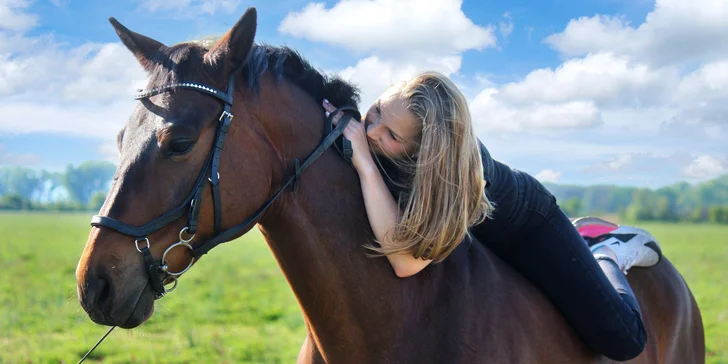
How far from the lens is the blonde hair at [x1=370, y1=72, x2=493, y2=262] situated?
8.73ft

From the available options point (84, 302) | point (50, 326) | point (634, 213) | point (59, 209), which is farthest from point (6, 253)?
point (59, 209)

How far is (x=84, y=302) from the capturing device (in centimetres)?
233

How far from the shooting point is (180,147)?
2.43 meters

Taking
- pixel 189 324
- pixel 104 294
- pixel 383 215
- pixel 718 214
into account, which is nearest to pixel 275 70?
pixel 383 215

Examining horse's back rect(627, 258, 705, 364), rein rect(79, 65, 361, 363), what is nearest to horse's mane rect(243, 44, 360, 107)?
rein rect(79, 65, 361, 363)

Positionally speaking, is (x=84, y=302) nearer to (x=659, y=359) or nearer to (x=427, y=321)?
(x=427, y=321)

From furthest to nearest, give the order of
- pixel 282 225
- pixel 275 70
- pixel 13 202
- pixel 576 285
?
pixel 13 202 → pixel 576 285 → pixel 275 70 → pixel 282 225

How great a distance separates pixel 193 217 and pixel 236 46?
0.80m

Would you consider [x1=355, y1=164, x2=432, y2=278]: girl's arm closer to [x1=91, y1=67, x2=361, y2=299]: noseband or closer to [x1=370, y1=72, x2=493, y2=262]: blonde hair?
[x1=370, y1=72, x2=493, y2=262]: blonde hair

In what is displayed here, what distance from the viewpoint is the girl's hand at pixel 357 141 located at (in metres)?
2.79

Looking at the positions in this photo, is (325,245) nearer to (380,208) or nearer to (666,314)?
(380,208)

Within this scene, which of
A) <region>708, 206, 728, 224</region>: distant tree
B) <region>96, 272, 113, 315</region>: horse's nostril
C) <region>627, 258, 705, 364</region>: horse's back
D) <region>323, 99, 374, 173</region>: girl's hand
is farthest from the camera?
<region>708, 206, 728, 224</region>: distant tree

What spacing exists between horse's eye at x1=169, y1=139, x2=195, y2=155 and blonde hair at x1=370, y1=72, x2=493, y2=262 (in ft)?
3.06

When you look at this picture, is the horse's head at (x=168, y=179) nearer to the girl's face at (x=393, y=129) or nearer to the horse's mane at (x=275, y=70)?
the horse's mane at (x=275, y=70)
